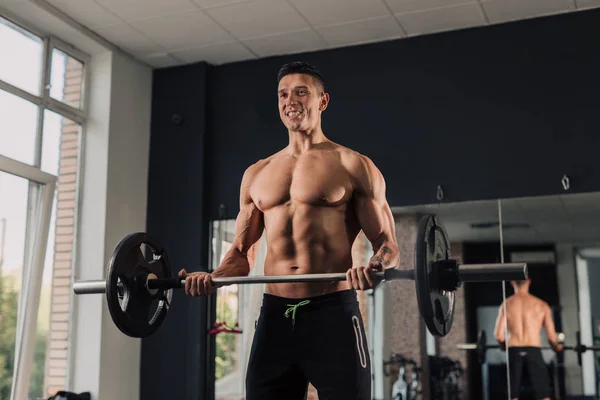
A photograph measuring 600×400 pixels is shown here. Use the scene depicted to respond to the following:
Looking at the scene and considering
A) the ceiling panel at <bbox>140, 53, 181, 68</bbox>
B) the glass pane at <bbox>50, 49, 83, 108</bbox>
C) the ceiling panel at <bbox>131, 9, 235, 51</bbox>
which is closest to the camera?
the ceiling panel at <bbox>131, 9, 235, 51</bbox>

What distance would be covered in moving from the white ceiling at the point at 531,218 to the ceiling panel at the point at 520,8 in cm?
120

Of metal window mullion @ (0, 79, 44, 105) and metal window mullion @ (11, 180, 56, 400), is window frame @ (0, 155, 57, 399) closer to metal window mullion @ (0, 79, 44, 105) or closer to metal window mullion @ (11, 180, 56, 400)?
metal window mullion @ (11, 180, 56, 400)

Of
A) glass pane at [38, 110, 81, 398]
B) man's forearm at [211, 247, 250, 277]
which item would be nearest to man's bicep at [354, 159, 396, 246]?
man's forearm at [211, 247, 250, 277]

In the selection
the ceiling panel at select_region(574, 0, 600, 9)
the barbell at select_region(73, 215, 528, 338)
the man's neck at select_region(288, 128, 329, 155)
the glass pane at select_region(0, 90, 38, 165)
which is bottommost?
the barbell at select_region(73, 215, 528, 338)

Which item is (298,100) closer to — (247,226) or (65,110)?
(247,226)

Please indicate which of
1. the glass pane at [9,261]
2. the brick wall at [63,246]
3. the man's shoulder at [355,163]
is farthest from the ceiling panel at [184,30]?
the man's shoulder at [355,163]

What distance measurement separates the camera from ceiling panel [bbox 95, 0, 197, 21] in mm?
4668

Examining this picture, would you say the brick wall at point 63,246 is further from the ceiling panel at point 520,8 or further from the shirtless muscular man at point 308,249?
the ceiling panel at point 520,8

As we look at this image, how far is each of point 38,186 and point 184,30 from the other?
1.43 metres

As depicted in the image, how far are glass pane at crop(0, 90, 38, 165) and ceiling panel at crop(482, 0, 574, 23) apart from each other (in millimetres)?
→ 3006

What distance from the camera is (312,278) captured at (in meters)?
2.53

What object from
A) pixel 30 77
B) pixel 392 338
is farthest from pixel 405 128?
pixel 30 77

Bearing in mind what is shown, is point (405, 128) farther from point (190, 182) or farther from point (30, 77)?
point (30, 77)

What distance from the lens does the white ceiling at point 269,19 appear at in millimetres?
4688
